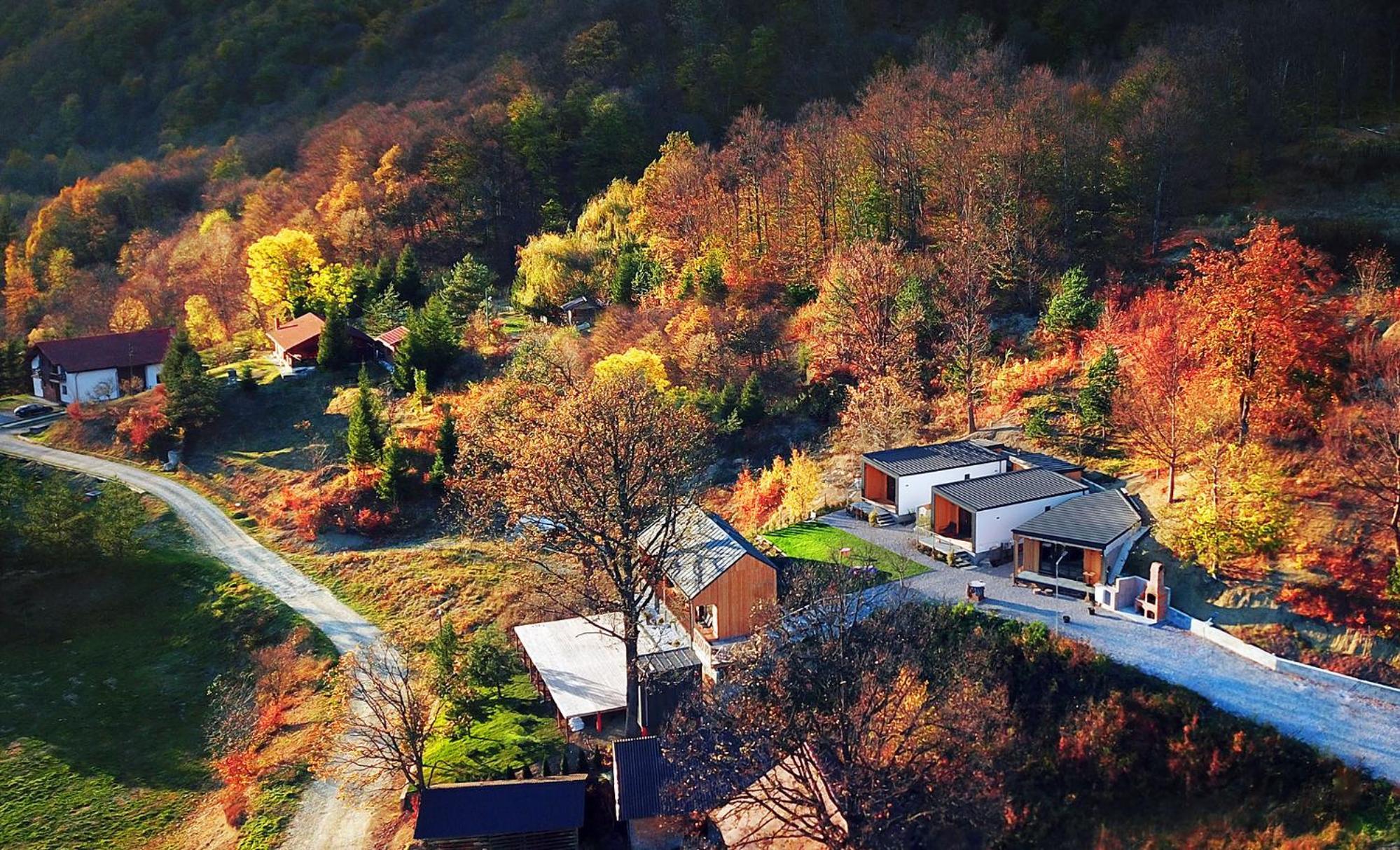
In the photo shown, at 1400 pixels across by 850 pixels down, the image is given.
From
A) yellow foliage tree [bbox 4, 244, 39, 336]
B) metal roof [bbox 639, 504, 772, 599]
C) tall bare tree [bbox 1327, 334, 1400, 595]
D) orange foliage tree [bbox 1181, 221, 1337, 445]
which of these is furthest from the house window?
yellow foliage tree [bbox 4, 244, 39, 336]

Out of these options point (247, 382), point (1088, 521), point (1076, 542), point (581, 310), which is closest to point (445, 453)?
point (581, 310)

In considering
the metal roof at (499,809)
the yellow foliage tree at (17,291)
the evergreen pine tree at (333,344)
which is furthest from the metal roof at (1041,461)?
the yellow foliage tree at (17,291)

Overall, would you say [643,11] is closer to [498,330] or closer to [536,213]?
[536,213]

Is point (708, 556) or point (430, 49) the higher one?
point (430, 49)

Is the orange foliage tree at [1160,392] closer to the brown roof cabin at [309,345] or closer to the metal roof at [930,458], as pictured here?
the metal roof at [930,458]

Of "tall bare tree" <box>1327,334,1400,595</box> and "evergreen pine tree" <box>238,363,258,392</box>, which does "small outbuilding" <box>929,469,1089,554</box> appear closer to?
"tall bare tree" <box>1327,334,1400,595</box>

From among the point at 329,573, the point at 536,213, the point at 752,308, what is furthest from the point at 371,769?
the point at 536,213
